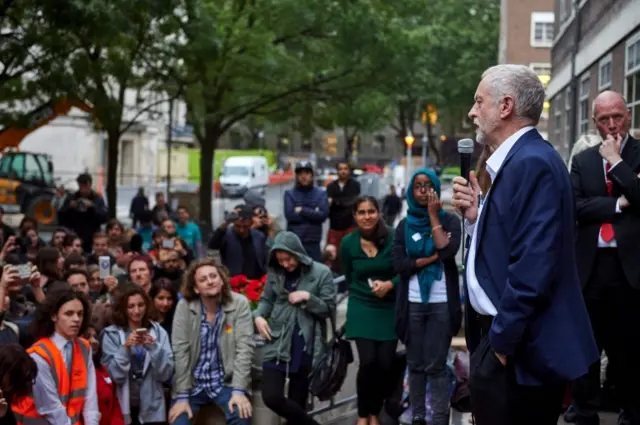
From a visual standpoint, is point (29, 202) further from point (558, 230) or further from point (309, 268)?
point (558, 230)

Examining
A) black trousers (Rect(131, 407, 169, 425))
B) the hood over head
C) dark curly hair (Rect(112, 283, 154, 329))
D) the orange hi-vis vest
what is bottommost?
black trousers (Rect(131, 407, 169, 425))

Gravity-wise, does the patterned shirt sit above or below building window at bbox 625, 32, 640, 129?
below

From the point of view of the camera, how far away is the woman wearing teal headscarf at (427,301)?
8.96 metres

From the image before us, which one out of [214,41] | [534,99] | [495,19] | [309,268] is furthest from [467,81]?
[534,99]

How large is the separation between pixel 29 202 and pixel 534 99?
36559mm

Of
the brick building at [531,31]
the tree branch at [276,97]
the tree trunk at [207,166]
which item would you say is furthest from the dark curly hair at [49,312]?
the brick building at [531,31]

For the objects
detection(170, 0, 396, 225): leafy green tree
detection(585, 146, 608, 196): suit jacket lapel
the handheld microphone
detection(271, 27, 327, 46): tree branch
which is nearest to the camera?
the handheld microphone

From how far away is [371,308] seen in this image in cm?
967

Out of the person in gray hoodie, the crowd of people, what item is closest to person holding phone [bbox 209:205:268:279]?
the crowd of people

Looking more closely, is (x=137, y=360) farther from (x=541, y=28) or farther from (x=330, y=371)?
(x=541, y=28)

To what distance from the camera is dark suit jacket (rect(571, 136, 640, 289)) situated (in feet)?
23.7

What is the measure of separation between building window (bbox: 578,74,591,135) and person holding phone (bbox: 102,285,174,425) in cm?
1096

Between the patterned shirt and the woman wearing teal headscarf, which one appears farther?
the patterned shirt

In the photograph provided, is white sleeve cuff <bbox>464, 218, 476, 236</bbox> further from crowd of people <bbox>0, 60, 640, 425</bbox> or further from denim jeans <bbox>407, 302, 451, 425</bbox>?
denim jeans <bbox>407, 302, 451, 425</bbox>
